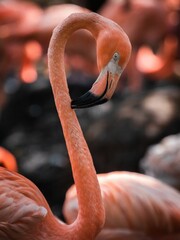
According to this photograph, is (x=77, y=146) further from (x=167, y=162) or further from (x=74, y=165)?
(x=167, y=162)

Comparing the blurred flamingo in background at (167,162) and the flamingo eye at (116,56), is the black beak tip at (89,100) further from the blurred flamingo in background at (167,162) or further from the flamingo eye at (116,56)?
the blurred flamingo in background at (167,162)

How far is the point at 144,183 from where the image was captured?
427 cm

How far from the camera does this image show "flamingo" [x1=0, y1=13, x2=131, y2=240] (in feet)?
9.64

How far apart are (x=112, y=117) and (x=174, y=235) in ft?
8.03

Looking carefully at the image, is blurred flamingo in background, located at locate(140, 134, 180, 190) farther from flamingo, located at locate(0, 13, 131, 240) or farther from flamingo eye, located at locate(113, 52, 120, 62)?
flamingo eye, located at locate(113, 52, 120, 62)

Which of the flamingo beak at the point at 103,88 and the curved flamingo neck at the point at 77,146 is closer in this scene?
the flamingo beak at the point at 103,88

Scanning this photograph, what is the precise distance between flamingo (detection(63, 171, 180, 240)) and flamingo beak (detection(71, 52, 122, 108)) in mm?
1246

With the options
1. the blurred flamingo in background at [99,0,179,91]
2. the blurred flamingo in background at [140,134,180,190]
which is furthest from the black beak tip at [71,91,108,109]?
the blurred flamingo in background at [99,0,179,91]

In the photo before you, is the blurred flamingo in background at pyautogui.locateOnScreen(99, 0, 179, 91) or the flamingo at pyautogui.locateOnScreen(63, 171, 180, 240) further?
the blurred flamingo in background at pyautogui.locateOnScreen(99, 0, 179, 91)

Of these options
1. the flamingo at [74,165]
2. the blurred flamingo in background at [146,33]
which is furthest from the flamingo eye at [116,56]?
the blurred flamingo in background at [146,33]

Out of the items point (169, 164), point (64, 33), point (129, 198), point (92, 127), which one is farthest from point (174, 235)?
point (92, 127)

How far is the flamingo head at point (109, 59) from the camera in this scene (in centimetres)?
291

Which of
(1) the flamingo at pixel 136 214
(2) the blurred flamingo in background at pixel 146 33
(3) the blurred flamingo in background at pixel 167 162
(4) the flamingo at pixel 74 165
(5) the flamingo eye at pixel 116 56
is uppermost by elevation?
(5) the flamingo eye at pixel 116 56

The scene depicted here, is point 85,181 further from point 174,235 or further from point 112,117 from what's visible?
point 112,117
